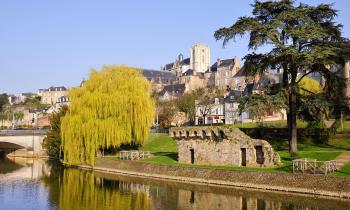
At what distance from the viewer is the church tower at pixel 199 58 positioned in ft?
608

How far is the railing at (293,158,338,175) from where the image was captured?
28.8 metres

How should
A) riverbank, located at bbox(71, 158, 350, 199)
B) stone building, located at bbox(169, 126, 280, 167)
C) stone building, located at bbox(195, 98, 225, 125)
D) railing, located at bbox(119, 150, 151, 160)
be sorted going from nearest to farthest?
riverbank, located at bbox(71, 158, 350, 199), stone building, located at bbox(169, 126, 280, 167), railing, located at bbox(119, 150, 151, 160), stone building, located at bbox(195, 98, 225, 125)

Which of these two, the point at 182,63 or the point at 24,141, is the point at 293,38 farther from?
the point at 182,63

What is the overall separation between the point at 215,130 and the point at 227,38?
752cm

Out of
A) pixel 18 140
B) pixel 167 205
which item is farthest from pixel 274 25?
pixel 18 140

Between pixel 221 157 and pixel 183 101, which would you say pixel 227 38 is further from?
pixel 183 101

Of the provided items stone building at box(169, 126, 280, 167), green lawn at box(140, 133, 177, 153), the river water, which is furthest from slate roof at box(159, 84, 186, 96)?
the river water

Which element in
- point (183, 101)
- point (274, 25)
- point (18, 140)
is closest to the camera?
point (274, 25)

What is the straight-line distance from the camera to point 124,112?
47.4 meters

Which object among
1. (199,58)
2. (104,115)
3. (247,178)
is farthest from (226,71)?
(247,178)

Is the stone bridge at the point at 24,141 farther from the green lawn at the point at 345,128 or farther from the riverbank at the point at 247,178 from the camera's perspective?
the green lawn at the point at 345,128

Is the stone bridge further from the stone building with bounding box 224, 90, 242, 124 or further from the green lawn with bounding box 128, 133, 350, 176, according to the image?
the stone building with bounding box 224, 90, 242, 124

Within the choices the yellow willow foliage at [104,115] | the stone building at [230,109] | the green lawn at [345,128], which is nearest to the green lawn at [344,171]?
the green lawn at [345,128]

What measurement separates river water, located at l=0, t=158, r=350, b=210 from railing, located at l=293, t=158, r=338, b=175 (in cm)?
257
